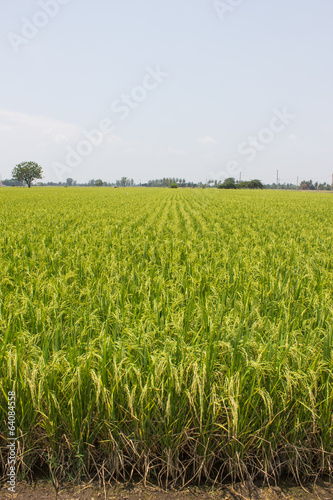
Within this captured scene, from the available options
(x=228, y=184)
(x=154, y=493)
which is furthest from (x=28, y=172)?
(x=154, y=493)

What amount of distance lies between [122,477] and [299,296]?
3165 mm

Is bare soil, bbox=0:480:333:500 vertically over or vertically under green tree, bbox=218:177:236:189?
under

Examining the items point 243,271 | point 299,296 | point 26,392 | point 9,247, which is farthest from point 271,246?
point 26,392

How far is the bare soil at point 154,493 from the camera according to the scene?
235 centimetres

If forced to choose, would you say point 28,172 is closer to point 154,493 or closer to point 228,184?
point 228,184

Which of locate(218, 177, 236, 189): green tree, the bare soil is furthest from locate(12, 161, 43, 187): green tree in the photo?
the bare soil

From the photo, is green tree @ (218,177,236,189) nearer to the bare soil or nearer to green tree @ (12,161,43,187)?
green tree @ (12,161,43,187)

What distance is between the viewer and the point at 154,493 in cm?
238

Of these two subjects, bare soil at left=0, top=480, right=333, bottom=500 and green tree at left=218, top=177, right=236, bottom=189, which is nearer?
bare soil at left=0, top=480, right=333, bottom=500

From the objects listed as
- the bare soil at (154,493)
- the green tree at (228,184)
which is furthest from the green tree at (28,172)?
the bare soil at (154,493)

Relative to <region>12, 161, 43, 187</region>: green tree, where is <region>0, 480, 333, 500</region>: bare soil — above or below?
below

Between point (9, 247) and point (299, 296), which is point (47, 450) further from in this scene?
point (9, 247)

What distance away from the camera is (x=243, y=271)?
229 inches

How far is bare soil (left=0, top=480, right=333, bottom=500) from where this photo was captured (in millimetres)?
2350
